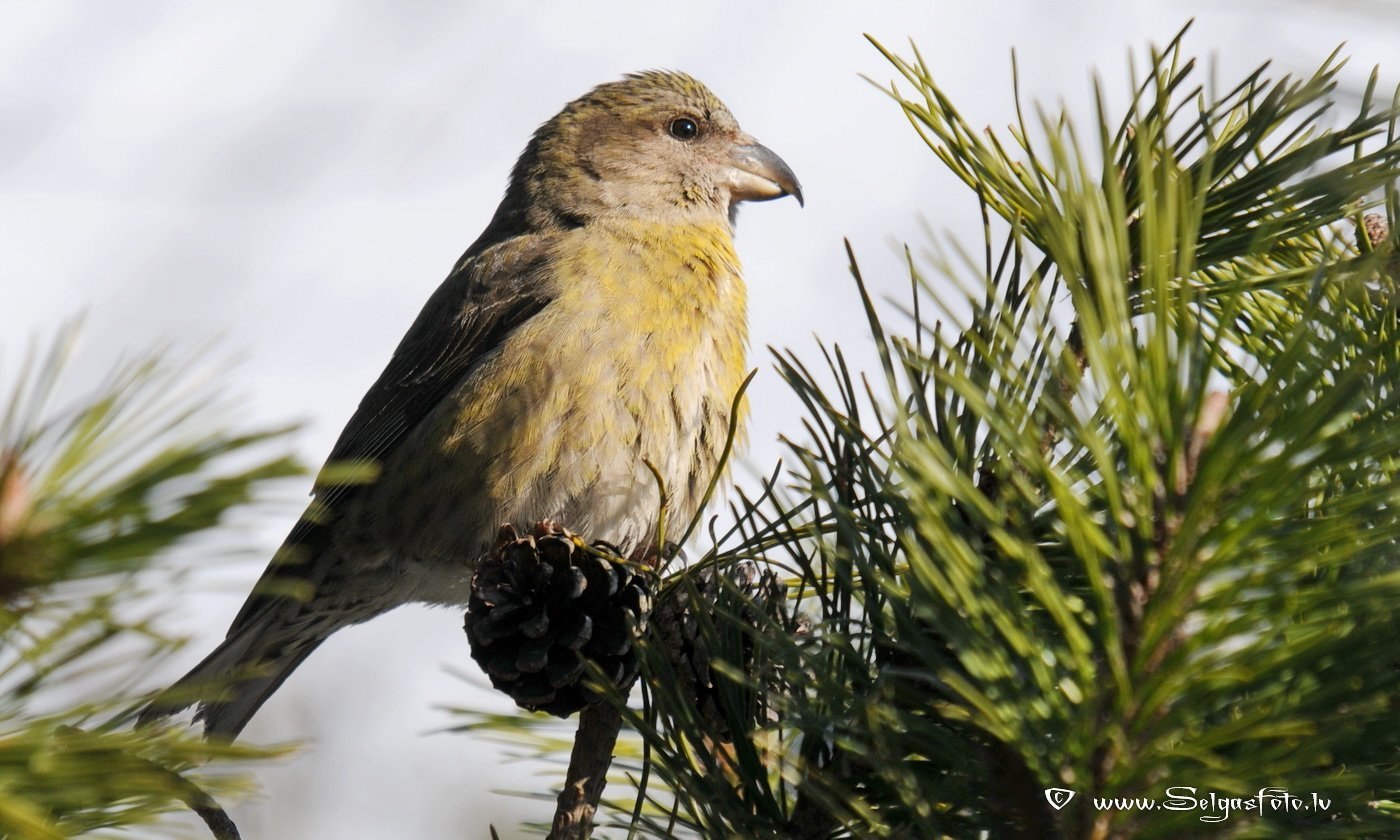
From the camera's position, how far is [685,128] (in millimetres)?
5480

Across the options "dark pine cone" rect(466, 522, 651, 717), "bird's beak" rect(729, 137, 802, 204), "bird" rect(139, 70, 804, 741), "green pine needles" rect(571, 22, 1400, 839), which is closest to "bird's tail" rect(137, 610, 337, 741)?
"bird" rect(139, 70, 804, 741)

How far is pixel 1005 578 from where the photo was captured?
149 cm

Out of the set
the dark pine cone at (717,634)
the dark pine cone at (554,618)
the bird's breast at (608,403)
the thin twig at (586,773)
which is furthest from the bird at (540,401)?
the thin twig at (586,773)

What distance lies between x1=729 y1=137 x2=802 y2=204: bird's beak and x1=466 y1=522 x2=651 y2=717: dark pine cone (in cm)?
286

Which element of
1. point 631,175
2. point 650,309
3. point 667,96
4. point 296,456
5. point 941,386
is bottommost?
point 296,456

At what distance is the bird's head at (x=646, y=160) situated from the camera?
5.11 metres

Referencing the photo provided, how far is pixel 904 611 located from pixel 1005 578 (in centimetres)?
21

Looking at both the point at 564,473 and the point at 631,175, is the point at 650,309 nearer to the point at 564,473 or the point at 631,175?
the point at 564,473

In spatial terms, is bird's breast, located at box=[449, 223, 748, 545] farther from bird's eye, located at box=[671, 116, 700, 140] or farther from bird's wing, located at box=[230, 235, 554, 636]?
bird's eye, located at box=[671, 116, 700, 140]

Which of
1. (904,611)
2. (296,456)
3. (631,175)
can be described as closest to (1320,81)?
(904,611)

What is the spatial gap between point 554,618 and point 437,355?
7.58ft

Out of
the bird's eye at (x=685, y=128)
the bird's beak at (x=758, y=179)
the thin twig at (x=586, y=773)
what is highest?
the bird's eye at (x=685, y=128)

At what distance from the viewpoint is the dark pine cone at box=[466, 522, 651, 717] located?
2512 mm

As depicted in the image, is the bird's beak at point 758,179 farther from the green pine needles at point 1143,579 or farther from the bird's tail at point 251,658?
the green pine needles at point 1143,579
